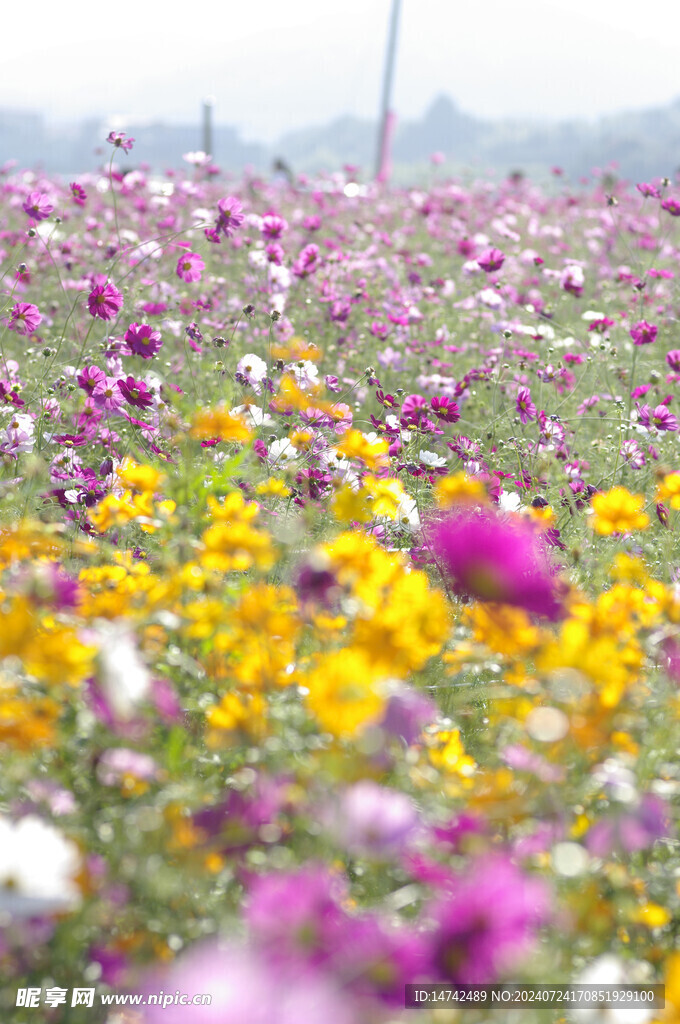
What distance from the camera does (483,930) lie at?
29.2 inches

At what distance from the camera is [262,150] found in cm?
7069

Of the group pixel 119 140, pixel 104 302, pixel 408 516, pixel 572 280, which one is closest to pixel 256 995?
pixel 408 516

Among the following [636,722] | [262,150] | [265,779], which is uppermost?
[636,722]

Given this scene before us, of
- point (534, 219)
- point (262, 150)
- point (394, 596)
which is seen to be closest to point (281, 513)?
point (394, 596)

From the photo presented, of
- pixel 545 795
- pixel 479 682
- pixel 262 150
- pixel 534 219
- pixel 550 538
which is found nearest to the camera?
pixel 545 795

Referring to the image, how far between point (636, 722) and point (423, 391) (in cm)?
258

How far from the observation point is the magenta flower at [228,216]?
2557 mm

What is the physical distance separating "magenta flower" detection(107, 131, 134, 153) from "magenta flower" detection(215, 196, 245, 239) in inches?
15.6

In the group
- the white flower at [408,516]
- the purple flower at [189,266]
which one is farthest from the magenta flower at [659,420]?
the purple flower at [189,266]

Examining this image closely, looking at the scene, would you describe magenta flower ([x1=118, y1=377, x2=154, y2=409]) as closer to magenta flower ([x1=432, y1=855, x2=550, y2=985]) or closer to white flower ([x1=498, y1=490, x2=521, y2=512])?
white flower ([x1=498, y1=490, x2=521, y2=512])

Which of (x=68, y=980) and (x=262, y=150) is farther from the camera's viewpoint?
(x=262, y=150)

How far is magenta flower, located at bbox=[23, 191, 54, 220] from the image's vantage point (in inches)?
100

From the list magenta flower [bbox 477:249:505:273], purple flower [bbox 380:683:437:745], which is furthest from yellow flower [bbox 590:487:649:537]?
magenta flower [bbox 477:249:505:273]

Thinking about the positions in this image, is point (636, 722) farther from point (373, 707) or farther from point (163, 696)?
point (163, 696)
